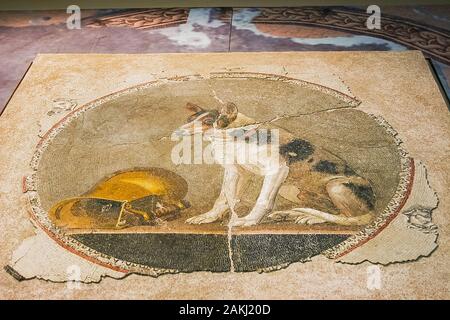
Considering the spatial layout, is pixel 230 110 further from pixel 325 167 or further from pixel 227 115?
pixel 325 167

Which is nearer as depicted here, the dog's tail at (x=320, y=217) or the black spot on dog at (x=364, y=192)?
the dog's tail at (x=320, y=217)

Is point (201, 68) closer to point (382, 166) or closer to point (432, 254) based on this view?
point (382, 166)

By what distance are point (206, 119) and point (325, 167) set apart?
930 millimetres

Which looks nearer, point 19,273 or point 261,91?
A: point 19,273

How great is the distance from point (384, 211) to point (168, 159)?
1.34 metres

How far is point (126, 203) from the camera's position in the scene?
11.3ft

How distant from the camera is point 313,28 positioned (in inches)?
215

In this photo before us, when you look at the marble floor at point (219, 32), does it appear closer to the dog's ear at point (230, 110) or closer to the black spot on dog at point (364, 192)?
the dog's ear at point (230, 110)

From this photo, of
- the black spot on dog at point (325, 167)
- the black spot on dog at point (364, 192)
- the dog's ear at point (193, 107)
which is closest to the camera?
the black spot on dog at point (364, 192)

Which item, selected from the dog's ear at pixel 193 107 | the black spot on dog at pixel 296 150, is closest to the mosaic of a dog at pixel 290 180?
the black spot on dog at pixel 296 150

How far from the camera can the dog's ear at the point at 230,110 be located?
4156 mm

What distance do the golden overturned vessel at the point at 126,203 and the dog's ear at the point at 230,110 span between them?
27.9 inches

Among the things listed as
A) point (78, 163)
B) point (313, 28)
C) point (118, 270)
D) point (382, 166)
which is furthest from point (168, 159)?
point (313, 28)

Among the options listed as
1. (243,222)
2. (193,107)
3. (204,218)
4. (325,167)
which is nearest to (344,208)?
(325,167)
